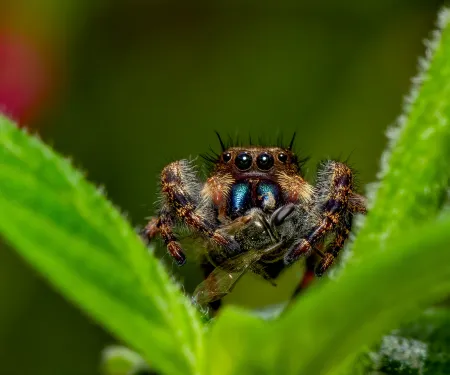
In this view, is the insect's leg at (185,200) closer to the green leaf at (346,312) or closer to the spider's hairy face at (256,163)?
the spider's hairy face at (256,163)

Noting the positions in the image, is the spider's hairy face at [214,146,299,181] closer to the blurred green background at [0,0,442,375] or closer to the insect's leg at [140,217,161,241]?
the insect's leg at [140,217,161,241]

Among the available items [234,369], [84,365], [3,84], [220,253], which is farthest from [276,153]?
[84,365]

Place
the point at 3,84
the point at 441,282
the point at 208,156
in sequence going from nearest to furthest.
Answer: the point at 441,282, the point at 208,156, the point at 3,84

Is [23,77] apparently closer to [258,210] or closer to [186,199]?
[186,199]

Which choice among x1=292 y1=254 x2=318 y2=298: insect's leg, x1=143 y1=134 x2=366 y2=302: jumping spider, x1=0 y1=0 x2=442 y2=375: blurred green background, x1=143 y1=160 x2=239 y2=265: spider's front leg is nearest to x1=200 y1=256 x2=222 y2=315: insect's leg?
x1=143 y1=134 x2=366 y2=302: jumping spider

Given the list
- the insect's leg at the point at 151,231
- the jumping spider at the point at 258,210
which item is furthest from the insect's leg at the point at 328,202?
the insect's leg at the point at 151,231

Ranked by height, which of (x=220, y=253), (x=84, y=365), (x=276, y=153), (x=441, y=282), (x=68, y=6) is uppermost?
(x=68, y=6)

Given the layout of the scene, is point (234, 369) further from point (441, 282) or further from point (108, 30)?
point (108, 30)
